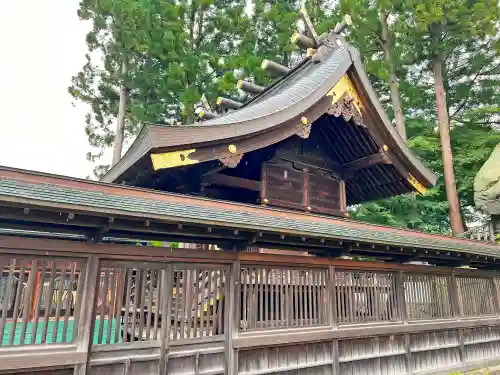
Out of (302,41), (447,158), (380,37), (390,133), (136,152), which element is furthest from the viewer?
(380,37)

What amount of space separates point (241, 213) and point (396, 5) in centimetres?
Result: 1699

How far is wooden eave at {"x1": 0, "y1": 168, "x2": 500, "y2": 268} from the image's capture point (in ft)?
12.1

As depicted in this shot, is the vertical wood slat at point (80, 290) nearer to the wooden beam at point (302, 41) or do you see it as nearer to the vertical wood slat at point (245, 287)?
the vertical wood slat at point (245, 287)

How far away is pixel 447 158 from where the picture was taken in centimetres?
1645

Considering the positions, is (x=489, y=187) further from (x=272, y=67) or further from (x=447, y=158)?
(x=272, y=67)

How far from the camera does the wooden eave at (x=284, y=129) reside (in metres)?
5.66

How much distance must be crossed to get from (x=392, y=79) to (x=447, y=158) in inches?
190

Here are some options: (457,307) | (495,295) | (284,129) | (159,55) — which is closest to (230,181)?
(284,129)

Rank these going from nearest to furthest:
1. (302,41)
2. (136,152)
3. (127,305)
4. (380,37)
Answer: (127,305)
(136,152)
(302,41)
(380,37)

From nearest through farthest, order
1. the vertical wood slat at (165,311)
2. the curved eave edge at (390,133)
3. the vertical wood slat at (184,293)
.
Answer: the vertical wood slat at (165,311) → the vertical wood slat at (184,293) → the curved eave edge at (390,133)

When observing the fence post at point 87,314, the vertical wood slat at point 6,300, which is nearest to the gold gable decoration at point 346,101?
the fence post at point 87,314

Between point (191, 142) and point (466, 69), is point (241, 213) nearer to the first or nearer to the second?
point (191, 142)

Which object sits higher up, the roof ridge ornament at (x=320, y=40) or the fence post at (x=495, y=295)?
the roof ridge ornament at (x=320, y=40)

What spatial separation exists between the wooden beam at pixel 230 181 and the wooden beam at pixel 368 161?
9.02ft
